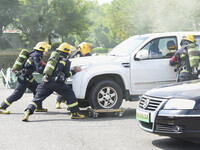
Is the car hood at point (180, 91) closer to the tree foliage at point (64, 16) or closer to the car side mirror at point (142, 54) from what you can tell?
the car side mirror at point (142, 54)

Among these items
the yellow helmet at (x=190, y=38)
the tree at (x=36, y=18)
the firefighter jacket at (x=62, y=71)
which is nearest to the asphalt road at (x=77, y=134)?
the firefighter jacket at (x=62, y=71)

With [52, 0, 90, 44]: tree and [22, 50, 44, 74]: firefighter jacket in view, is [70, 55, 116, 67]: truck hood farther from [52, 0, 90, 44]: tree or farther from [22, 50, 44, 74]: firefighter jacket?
[52, 0, 90, 44]: tree

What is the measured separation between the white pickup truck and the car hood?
2.66 m

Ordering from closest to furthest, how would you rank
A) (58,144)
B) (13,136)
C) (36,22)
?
(58,144), (13,136), (36,22)

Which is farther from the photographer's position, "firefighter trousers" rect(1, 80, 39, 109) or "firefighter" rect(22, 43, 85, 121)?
"firefighter trousers" rect(1, 80, 39, 109)

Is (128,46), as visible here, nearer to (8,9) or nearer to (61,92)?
(61,92)

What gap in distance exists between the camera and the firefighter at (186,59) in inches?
352

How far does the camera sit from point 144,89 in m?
9.20

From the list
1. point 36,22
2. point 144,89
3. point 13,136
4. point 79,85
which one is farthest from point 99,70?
point 36,22

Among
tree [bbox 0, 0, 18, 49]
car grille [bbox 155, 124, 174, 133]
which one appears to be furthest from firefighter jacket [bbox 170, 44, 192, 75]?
tree [bbox 0, 0, 18, 49]

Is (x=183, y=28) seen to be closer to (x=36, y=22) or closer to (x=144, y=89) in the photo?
(x=36, y=22)

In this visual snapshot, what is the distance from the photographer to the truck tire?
892cm

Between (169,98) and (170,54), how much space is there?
3.67 metres

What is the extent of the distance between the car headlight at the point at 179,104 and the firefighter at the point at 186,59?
321cm
